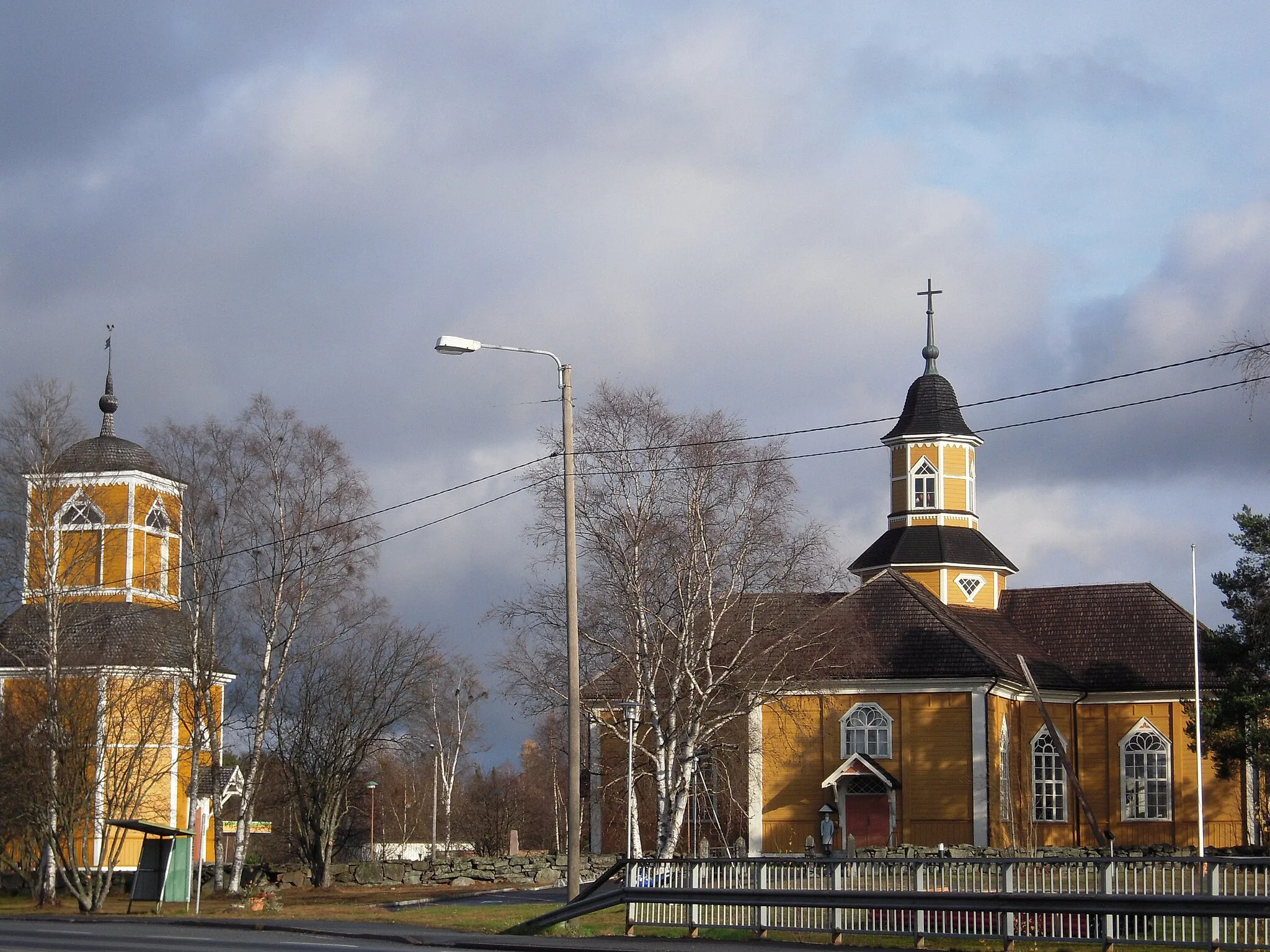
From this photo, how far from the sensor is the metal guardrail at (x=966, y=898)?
16.6m

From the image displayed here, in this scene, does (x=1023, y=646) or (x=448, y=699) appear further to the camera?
(x=448, y=699)

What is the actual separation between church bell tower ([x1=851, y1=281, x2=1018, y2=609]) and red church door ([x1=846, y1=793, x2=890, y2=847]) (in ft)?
29.6

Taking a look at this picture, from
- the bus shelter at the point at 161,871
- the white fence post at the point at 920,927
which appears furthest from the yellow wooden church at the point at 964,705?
the white fence post at the point at 920,927

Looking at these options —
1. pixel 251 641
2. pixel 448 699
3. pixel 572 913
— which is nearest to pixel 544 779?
pixel 448 699

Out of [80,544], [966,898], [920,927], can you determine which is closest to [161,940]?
[920,927]

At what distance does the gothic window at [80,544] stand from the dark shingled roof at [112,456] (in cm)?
129

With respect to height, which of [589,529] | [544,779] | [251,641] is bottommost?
[544,779]

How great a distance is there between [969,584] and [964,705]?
845cm

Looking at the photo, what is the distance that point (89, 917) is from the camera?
3123cm

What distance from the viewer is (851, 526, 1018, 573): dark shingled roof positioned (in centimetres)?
5116

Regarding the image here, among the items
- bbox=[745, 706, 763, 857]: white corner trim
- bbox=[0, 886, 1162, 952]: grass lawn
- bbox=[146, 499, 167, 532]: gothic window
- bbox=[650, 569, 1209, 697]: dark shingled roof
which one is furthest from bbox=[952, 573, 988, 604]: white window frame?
bbox=[146, 499, 167, 532]: gothic window

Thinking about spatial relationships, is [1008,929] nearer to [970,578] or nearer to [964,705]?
[964,705]

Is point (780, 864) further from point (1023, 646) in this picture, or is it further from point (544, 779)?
point (544, 779)

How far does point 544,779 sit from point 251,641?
53246 millimetres
